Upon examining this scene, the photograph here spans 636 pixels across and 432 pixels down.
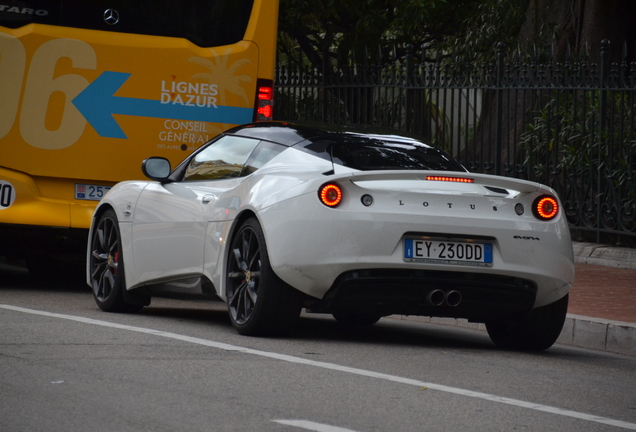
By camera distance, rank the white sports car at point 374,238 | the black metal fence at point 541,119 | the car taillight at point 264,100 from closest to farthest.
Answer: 1. the white sports car at point 374,238
2. the car taillight at point 264,100
3. the black metal fence at point 541,119

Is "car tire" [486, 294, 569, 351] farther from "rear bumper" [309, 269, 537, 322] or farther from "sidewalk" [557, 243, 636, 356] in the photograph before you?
"sidewalk" [557, 243, 636, 356]

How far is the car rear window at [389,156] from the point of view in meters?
7.25

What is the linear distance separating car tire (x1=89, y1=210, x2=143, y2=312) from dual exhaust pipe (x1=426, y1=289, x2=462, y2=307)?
8.36 ft

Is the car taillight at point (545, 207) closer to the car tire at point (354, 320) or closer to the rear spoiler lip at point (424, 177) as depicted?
the rear spoiler lip at point (424, 177)

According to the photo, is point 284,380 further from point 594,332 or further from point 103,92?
point 103,92

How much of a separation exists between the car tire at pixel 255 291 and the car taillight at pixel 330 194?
0.46 meters

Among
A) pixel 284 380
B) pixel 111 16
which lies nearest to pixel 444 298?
pixel 284 380

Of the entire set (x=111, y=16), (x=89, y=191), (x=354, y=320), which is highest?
(x=111, y=16)

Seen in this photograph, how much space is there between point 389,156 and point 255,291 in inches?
46.7

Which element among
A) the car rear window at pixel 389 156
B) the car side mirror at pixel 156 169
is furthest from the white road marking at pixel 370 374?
the car rear window at pixel 389 156

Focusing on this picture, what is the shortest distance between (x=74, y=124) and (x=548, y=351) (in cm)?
473

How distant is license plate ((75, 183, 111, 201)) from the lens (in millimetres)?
10531

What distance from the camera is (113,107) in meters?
10.6

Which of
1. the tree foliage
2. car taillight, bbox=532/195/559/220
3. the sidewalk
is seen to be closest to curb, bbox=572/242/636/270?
the sidewalk
